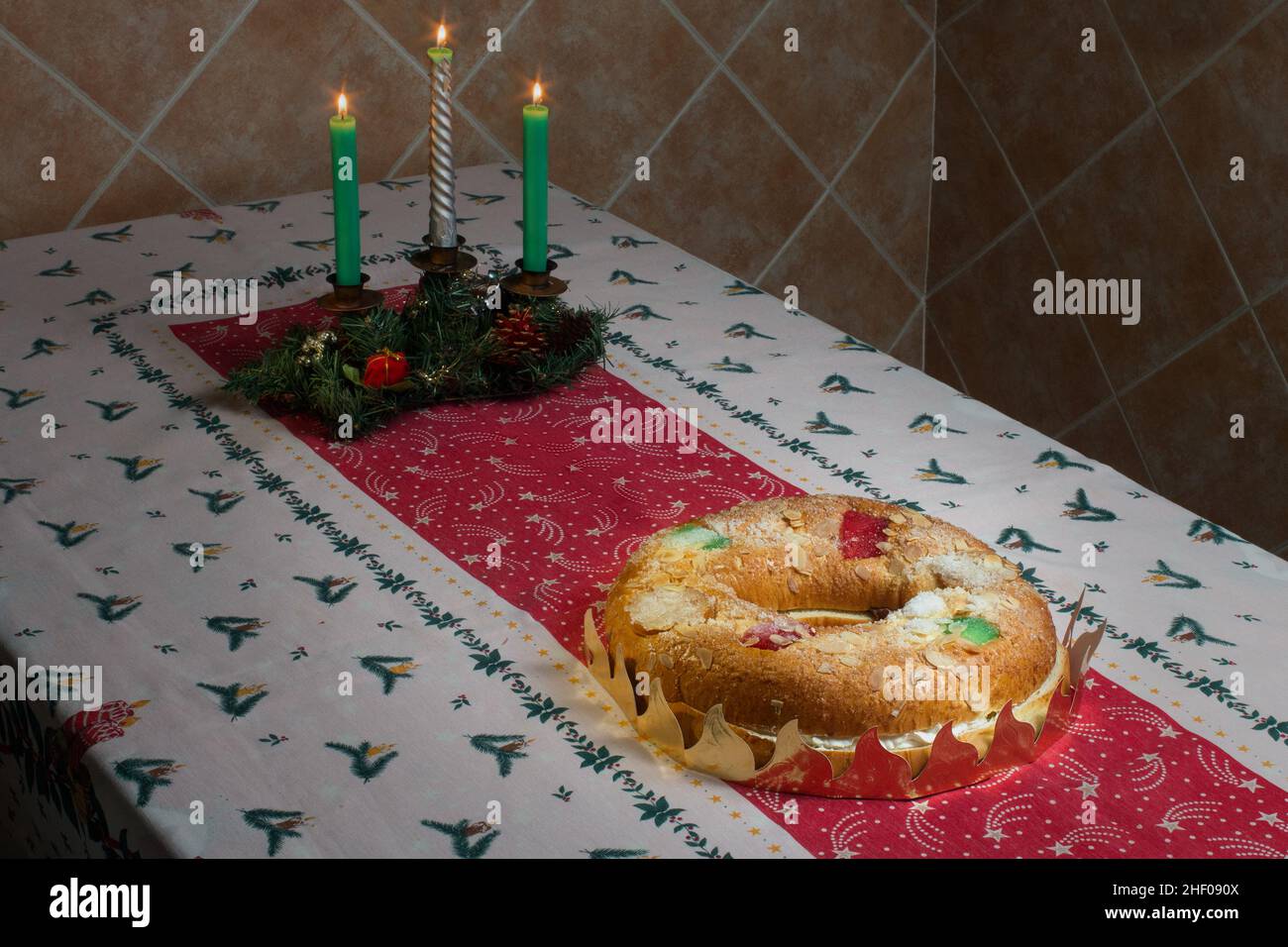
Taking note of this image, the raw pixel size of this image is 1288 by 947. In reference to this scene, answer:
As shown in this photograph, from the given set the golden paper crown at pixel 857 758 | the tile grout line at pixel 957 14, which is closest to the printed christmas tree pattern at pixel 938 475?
the golden paper crown at pixel 857 758

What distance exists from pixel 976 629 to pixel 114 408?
0.83 metres

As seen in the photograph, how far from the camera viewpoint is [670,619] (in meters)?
0.95

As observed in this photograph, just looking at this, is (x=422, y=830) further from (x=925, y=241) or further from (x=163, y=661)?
(x=925, y=241)

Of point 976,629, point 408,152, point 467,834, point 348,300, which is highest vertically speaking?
point 408,152

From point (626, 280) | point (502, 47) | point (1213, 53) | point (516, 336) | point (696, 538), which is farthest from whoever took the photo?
point (502, 47)

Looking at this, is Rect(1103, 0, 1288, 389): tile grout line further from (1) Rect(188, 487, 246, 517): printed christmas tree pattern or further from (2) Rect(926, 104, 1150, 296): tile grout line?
(1) Rect(188, 487, 246, 517): printed christmas tree pattern

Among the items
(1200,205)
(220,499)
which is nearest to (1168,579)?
(220,499)

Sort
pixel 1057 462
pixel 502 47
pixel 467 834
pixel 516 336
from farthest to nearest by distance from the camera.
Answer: pixel 502 47
pixel 516 336
pixel 1057 462
pixel 467 834

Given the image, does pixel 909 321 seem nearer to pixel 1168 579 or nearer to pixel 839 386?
pixel 839 386

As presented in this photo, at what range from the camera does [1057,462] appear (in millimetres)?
1291

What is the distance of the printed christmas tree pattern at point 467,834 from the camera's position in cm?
83

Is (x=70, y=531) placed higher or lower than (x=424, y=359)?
lower

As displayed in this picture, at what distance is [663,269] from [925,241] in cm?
109

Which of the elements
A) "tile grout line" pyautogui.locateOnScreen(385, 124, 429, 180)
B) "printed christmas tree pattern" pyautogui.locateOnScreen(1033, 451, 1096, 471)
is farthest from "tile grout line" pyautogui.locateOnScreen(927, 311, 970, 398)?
"printed christmas tree pattern" pyautogui.locateOnScreen(1033, 451, 1096, 471)
